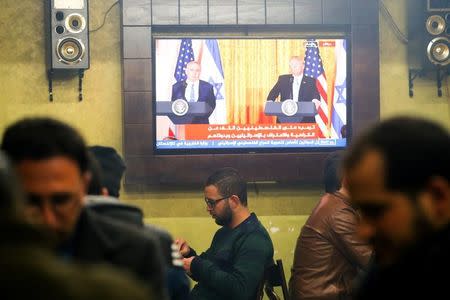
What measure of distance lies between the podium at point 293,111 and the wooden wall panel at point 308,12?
0.62 meters

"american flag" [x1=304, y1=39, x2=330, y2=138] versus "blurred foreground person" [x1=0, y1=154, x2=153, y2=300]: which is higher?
"american flag" [x1=304, y1=39, x2=330, y2=138]

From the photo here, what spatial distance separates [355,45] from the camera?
24.6 ft

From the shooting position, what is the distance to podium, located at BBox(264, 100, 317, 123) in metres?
7.39

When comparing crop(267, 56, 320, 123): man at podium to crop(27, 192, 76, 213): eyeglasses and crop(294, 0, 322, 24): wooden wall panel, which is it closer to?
crop(294, 0, 322, 24): wooden wall panel

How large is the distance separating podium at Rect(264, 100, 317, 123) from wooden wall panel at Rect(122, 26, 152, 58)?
963mm

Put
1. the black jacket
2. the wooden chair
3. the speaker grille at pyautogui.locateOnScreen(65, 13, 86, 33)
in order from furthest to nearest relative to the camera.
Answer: the speaker grille at pyautogui.locateOnScreen(65, 13, 86, 33) < the wooden chair < the black jacket

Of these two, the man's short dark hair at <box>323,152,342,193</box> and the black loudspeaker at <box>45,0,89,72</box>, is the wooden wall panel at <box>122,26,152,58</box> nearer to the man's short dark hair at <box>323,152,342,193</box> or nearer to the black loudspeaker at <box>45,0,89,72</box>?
the black loudspeaker at <box>45,0,89,72</box>

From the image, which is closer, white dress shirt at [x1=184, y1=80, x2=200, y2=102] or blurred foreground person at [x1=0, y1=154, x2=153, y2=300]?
blurred foreground person at [x1=0, y1=154, x2=153, y2=300]

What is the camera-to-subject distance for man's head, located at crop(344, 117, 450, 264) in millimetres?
1903

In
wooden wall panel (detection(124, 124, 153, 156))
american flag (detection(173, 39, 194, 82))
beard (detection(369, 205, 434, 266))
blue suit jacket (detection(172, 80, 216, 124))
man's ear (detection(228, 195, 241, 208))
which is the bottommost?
man's ear (detection(228, 195, 241, 208))

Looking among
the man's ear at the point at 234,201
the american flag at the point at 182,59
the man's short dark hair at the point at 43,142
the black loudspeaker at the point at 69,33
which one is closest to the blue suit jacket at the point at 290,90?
the american flag at the point at 182,59

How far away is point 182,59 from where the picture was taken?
23.8ft

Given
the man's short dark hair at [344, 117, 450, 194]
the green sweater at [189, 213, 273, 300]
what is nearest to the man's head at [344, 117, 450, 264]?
the man's short dark hair at [344, 117, 450, 194]

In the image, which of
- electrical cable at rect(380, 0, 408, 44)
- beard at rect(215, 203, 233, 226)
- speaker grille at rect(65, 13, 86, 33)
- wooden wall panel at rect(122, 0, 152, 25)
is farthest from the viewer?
electrical cable at rect(380, 0, 408, 44)
